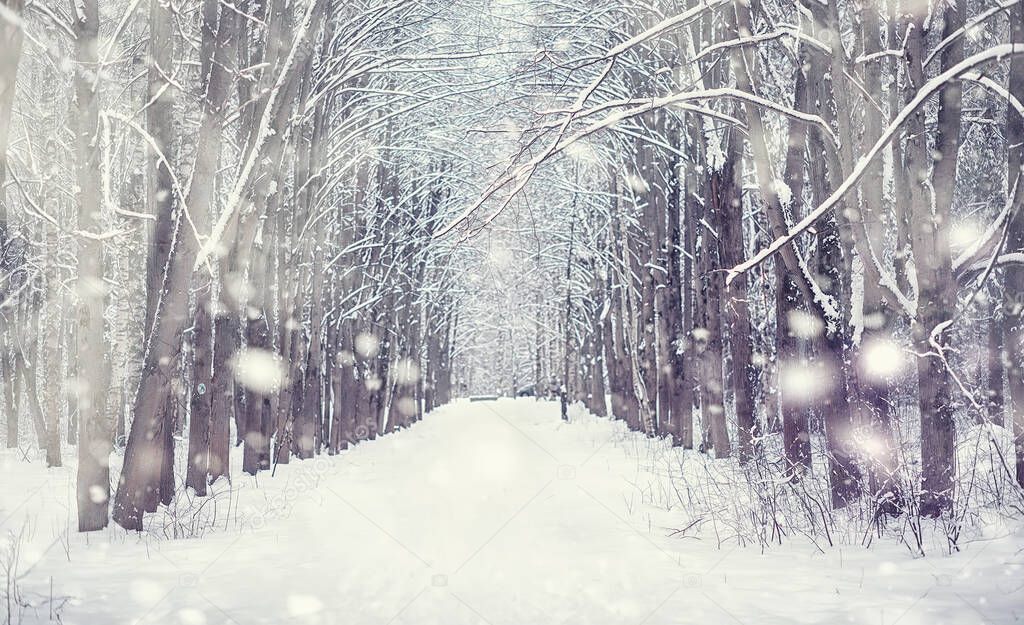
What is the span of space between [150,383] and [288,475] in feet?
23.2

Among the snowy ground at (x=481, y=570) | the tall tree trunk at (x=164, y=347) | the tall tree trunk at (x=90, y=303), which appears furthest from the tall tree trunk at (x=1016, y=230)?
the tall tree trunk at (x=90, y=303)

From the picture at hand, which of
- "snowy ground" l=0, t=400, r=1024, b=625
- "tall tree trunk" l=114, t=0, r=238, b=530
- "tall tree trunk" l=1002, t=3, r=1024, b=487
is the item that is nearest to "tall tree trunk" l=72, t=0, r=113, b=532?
"tall tree trunk" l=114, t=0, r=238, b=530

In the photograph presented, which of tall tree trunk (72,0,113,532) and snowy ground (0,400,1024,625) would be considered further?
tall tree trunk (72,0,113,532)

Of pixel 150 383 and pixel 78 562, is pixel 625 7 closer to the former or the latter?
pixel 150 383

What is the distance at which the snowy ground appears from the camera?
17.0 ft

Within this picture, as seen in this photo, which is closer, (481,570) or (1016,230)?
(481,570)

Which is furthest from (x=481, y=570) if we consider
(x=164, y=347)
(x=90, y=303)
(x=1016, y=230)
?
(x=1016, y=230)

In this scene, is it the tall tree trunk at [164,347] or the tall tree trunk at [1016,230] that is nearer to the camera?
the tall tree trunk at [1016,230]

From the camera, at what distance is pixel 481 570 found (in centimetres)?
652

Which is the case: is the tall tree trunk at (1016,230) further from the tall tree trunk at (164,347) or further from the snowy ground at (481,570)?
the tall tree trunk at (164,347)

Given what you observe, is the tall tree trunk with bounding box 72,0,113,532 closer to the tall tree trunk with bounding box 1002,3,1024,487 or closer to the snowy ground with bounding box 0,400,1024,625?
the snowy ground with bounding box 0,400,1024,625

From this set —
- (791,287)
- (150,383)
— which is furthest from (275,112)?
(791,287)

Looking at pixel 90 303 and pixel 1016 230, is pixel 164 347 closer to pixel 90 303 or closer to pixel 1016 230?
pixel 90 303

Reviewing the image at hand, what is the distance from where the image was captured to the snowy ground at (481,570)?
5184 mm
